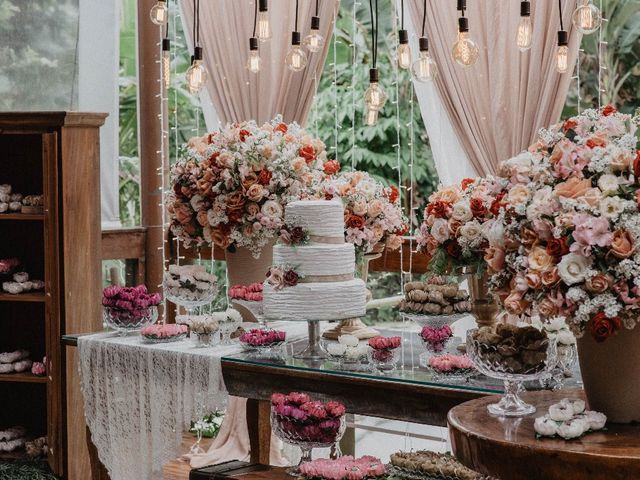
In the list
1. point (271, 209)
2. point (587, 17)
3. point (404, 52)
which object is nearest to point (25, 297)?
point (271, 209)

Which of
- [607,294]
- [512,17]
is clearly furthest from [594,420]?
[512,17]

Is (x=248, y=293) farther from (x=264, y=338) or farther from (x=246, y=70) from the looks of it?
(x=246, y=70)

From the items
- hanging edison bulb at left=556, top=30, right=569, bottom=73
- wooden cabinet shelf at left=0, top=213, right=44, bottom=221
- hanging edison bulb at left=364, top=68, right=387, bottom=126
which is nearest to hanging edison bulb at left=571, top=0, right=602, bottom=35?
hanging edison bulb at left=556, top=30, right=569, bottom=73

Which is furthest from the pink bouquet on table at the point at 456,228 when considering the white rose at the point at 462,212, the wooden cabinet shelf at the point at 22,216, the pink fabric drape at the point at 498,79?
the wooden cabinet shelf at the point at 22,216

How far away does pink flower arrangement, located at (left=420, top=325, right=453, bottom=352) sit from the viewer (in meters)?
3.49

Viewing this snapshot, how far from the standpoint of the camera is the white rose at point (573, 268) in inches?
84.1

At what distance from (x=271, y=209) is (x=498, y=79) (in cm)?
144

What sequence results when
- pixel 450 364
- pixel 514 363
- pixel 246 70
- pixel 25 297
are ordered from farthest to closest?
pixel 246 70 → pixel 25 297 → pixel 450 364 → pixel 514 363

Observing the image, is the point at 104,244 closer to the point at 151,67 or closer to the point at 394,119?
the point at 151,67

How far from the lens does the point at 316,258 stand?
3582 millimetres

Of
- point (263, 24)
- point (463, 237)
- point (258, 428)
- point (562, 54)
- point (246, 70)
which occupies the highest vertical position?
point (246, 70)

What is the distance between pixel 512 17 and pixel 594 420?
3068mm

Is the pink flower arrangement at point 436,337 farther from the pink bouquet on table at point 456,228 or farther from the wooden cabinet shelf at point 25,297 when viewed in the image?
the wooden cabinet shelf at point 25,297

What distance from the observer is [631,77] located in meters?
6.61
